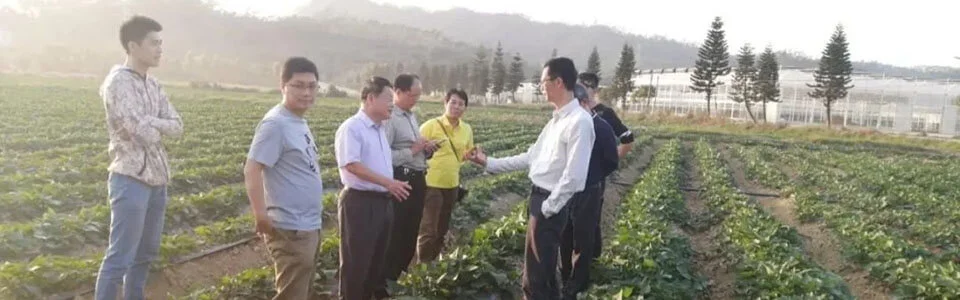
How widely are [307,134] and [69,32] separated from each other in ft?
541

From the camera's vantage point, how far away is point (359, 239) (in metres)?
4.75

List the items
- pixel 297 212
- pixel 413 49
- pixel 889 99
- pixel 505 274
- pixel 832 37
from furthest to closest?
1. pixel 413 49
2. pixel 832 37
3. pixel 889 99
4. pixel 505 274
5. pixel 297 212

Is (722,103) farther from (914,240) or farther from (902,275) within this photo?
(902,275)

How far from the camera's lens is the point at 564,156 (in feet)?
16.1

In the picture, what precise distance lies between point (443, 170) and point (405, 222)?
71 centimetres

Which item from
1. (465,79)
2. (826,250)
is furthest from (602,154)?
(465,79)

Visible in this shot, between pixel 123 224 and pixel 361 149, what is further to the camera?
pixel 361 149

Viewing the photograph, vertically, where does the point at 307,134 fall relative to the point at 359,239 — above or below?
above

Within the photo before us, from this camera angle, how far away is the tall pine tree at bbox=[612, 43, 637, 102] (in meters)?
66.9

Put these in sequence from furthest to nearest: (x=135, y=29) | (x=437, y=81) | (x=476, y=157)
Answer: (x=437, y=81), (x=476, y=157), (x=135, y=29)

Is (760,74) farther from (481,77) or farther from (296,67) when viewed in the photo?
(296,67)

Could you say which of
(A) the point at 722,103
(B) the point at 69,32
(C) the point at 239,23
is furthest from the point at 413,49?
(A) the point at 722,103

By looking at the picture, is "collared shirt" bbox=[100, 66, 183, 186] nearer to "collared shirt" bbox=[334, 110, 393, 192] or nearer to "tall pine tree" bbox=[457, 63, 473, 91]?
"collared shirt" bbox=[334, 110, 393, 192]

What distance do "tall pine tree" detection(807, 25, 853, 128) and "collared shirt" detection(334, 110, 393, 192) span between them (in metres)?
48.7
